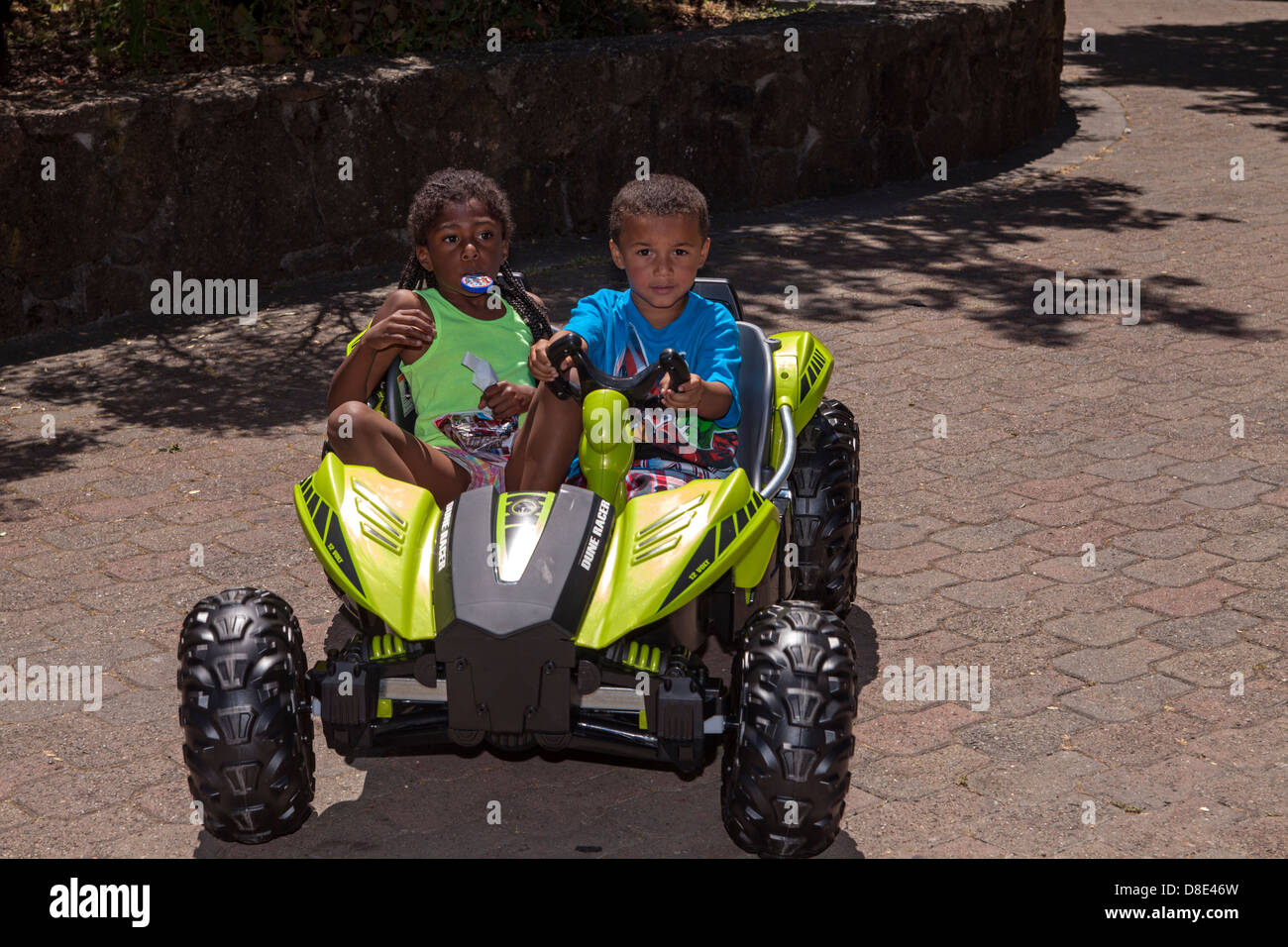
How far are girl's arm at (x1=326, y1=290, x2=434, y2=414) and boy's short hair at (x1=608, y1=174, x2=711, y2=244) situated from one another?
1.95ft

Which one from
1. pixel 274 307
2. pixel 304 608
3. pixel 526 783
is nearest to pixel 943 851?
pixel 526 783

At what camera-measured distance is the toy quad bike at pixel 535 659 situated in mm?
3242

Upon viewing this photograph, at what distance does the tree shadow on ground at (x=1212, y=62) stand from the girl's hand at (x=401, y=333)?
33.0 feet

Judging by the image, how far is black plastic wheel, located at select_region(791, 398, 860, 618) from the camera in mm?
4539

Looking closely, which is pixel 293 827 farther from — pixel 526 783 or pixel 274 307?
pixel 274 307

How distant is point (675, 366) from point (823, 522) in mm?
1096

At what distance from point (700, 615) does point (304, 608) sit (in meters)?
1.61

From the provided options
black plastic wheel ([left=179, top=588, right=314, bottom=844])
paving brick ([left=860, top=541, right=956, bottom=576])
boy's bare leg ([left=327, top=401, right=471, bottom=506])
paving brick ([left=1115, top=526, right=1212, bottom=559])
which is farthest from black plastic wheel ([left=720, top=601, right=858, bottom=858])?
paving brick ([left=1115, top=526, right=1212, bottom=559])

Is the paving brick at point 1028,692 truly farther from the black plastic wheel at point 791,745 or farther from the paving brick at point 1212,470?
the paving brick at point 1212,470

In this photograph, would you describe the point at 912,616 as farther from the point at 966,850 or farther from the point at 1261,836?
the point at 1261,836

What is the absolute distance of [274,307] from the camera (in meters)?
8.27

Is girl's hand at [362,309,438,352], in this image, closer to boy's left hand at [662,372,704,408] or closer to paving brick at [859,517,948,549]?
boy's left hand at [662,372,704,408]

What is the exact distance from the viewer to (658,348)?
4223mm

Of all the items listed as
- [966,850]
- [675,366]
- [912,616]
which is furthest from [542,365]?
[912,616]
